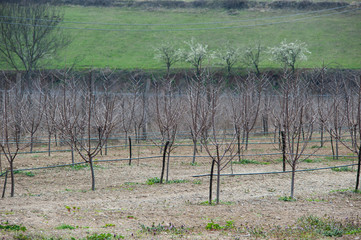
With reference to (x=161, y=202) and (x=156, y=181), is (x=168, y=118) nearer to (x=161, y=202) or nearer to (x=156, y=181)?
(x=156, y=181)

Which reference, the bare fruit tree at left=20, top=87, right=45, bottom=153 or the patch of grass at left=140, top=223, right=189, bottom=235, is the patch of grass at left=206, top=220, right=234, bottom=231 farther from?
the bare fruit tree at left=20, top=87, right=45, bottom=153

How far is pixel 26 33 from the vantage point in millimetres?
32188

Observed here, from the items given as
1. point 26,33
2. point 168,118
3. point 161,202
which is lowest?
point 161,202

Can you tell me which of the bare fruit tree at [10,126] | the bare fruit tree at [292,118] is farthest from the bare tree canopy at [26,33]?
the bare fruit tree at [292,118]

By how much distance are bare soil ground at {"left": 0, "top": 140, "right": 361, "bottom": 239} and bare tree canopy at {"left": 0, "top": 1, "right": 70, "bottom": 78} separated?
22.9 meters

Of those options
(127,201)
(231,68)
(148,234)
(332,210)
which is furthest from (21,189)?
(231,68)

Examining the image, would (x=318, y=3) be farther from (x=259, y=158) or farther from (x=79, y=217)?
(x=79, y=217)

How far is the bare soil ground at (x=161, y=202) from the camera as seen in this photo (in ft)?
22.4

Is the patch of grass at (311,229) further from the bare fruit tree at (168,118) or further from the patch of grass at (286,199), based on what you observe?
the bare fruit tree at (168,118)

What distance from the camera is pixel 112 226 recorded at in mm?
6969

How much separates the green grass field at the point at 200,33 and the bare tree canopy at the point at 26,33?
932cm

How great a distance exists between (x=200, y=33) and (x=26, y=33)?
2740 centimetres

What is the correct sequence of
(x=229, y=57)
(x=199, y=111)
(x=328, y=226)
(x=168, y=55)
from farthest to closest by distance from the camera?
(x=168, y=55) → (x=229, y=57) → (x=199, y=111) → (x=328, y=226)

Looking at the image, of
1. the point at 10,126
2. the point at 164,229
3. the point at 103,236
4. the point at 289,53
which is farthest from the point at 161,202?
the point at 289,53
